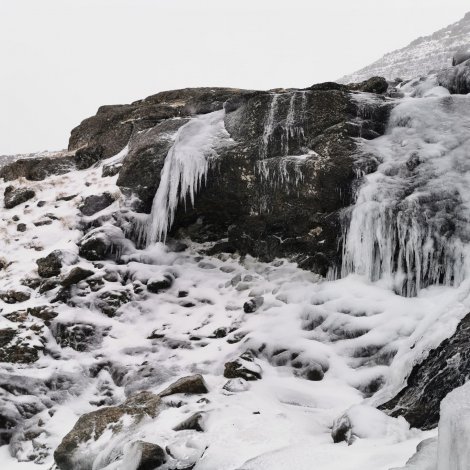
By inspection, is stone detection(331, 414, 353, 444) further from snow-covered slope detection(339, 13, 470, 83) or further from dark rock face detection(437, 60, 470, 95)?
snow-covered slope detection(339, 13, 470, 83)

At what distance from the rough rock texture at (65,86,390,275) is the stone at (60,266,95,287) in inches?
26.3

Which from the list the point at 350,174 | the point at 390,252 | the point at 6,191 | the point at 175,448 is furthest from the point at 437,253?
the point at 6,191

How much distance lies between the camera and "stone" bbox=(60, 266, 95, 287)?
30.2ft

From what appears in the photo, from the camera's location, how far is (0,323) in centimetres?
834

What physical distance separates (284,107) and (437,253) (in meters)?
4.25

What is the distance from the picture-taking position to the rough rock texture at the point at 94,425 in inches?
215

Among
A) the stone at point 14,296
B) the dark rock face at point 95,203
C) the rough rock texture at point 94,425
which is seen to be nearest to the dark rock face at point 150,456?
the rough rock texture at point 94,425

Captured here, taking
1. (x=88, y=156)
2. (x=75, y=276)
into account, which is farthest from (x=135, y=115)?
(x=75, y=276)

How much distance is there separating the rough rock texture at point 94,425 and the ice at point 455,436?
371 cm

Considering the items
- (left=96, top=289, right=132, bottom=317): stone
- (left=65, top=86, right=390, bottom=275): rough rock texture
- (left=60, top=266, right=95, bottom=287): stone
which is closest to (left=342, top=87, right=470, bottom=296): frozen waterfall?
(left=65, top=86, right=390, bottom=275): rough rock texture

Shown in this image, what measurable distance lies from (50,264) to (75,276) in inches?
27.4

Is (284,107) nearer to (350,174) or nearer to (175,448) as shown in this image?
(350,174)

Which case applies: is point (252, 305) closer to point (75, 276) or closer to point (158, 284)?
point (158, 284)

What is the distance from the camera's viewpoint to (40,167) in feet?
46.3
